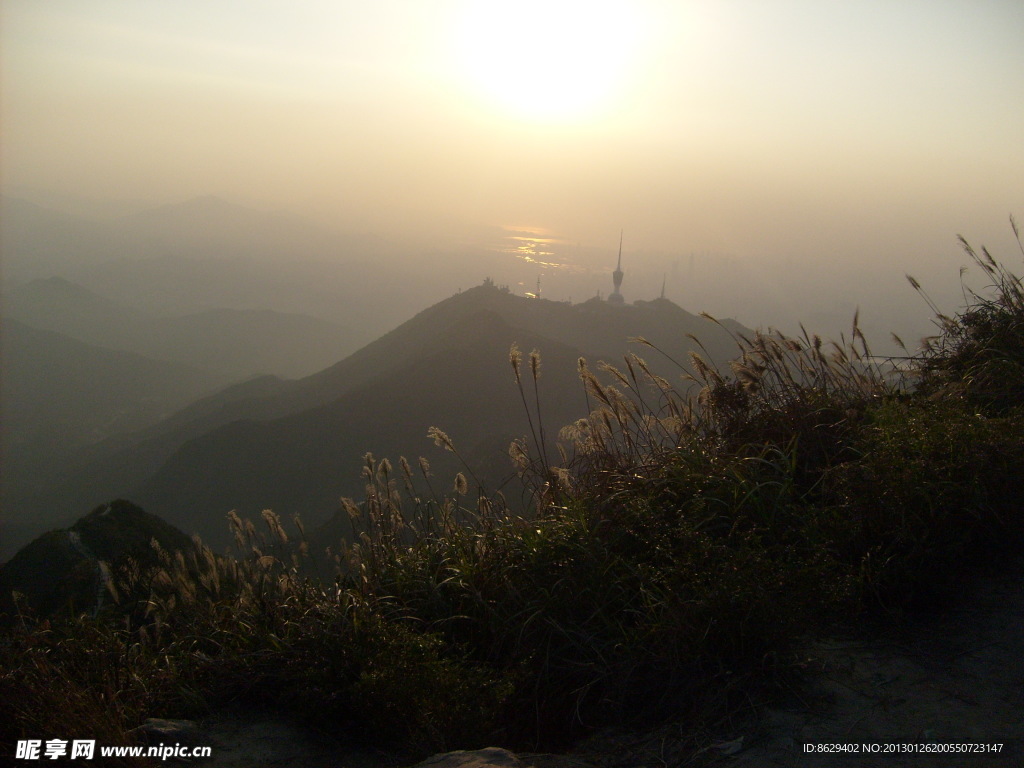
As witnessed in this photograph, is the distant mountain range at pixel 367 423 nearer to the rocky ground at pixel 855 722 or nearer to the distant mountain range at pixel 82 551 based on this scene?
the distant mountain range at pixel 82 551

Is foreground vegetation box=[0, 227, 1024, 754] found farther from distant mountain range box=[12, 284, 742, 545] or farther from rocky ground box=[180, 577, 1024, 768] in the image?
distant mountain range box=[12, 284, 742, 545]

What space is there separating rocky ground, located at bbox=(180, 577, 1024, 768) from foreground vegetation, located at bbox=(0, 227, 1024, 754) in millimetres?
121

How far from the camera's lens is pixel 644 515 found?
341 centimetres

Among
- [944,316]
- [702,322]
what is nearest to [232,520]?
[944,316]

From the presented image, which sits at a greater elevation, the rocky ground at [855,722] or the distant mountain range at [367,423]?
the rocky ground at [855,722]

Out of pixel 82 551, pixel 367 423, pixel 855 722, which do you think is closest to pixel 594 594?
pixel 855 722

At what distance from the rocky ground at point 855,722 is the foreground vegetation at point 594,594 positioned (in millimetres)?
121

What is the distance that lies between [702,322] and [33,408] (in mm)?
142039

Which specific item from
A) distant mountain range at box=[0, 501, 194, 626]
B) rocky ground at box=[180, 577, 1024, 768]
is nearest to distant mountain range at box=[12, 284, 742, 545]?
distant mountain range at box=[0, 501, 194, 626]

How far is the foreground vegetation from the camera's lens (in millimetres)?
2617

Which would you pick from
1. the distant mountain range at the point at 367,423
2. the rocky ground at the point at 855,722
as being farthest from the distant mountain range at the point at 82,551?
the distant mountain range at the point at 367,423

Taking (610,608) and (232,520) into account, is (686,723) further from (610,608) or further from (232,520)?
(232,520)

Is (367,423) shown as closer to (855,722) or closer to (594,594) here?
(594,594)

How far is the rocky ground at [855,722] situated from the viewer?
2213 mm
